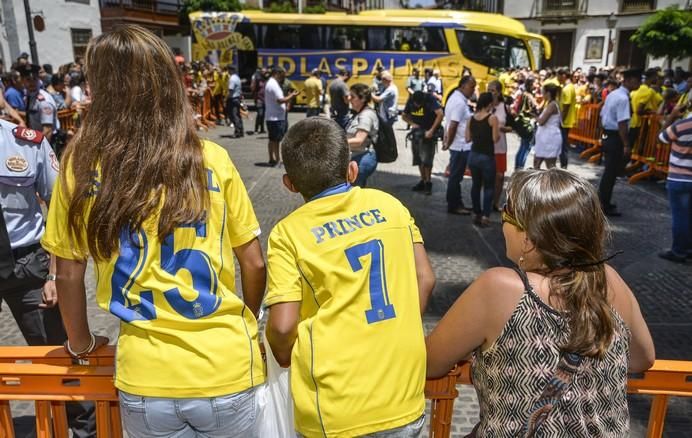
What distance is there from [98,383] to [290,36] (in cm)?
2211

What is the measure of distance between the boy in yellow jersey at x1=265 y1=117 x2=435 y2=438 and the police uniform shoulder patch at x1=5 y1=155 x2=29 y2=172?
165cm

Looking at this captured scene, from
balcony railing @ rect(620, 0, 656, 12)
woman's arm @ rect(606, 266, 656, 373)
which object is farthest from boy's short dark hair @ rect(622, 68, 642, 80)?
balcony railing @ rect(620, 0, 656, 12)

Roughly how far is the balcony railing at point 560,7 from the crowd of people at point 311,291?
42762 millimetres

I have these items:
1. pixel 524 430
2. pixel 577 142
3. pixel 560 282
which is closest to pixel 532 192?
pixel 560 282

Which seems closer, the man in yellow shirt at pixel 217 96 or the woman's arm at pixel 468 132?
the woman's arm at pixel 468 132

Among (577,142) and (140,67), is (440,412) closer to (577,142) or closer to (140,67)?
(140,67)

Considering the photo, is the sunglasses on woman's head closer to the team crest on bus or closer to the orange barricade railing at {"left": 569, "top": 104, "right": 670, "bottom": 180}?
the orange barricade railing at {"left": 569, "top": 104, "right": 670, "bottom": 180}

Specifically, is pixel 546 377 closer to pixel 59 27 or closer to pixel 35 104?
pixel 35 104

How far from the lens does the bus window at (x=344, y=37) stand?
2212 cm

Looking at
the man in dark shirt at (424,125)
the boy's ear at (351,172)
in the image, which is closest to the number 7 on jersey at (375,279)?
the boy's ear at (351,172)

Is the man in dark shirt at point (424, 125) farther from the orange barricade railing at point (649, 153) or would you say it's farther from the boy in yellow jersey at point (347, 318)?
the boy in yellow jersey at point (347, 318)

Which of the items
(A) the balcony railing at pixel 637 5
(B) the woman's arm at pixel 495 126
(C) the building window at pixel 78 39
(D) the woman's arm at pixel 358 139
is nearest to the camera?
(D) the woman's arm at pixel 358 139

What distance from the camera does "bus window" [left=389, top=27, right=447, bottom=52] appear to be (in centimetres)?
2175

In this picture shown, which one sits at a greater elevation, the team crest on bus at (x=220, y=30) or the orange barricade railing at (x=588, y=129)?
the team crest on bus at (x=220, y=30)
